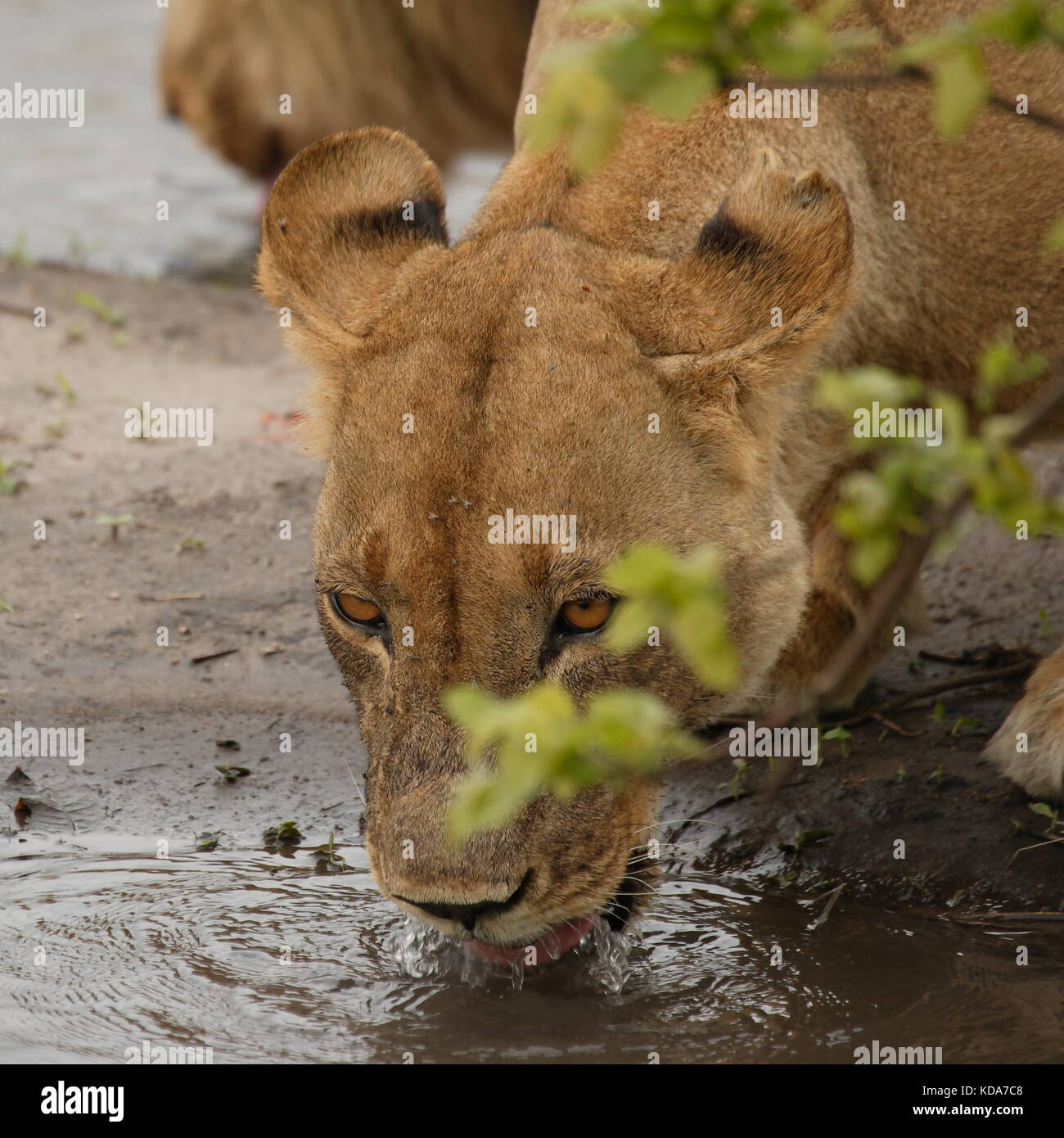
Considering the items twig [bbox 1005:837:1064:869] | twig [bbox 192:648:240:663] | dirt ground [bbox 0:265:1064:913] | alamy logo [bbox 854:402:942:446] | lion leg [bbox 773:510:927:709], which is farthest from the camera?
twig [bbox 192:648:240:663]

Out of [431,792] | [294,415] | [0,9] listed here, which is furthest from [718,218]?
[0,9]

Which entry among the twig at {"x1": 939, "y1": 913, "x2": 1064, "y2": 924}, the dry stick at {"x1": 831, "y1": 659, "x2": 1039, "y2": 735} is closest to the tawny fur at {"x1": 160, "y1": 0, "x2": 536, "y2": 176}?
the dry stick at {"x1": 831, "y1": 659, "x2": 1039, "y2": 735}

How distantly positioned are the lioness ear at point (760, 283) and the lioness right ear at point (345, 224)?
68 cm

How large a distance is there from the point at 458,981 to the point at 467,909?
1.79 ft

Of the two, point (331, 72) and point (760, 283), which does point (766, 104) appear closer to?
point (760, 283)

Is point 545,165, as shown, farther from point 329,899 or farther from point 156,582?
point 156,582

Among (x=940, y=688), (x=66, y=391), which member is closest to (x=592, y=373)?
(x=940, y=688)

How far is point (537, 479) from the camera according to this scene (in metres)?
3.38

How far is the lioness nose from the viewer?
3.29 m

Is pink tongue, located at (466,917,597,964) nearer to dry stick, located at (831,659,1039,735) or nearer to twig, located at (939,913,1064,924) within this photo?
twig, located at (939,913,1064,924)

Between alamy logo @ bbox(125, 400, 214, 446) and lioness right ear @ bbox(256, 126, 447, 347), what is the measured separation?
2903 mm

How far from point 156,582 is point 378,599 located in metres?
2.45

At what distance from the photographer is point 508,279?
12.0ft

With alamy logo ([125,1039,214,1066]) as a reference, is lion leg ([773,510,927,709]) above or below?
above
